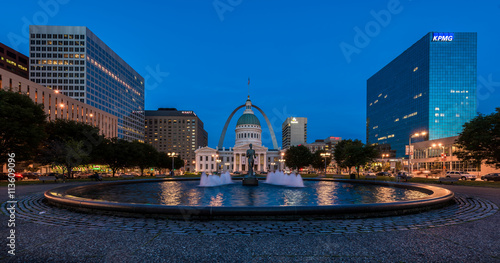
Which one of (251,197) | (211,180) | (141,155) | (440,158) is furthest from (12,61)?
(440,158)

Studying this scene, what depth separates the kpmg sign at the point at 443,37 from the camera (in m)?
132

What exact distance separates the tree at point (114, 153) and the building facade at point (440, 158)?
76.4 meters

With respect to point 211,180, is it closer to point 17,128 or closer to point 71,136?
point 17,128

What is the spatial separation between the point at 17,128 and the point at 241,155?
123081 millimetres

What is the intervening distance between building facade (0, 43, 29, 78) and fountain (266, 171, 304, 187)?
142 metres

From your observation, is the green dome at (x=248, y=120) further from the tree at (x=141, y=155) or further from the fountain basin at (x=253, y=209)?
the fountain basin at (x=253, y=209)

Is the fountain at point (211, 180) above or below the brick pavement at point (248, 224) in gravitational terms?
below

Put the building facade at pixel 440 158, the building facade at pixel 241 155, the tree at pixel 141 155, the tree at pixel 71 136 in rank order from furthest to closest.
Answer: the building facade at pixel 241 155, the building facade at pixel 440 158, the tree at pixel 141 155, the tree at pixel 71 136

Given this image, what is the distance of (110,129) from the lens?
372 feet

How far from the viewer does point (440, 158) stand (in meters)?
77.9

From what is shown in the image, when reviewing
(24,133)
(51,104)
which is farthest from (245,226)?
(51,104)

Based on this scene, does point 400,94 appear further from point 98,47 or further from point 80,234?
point 80,234

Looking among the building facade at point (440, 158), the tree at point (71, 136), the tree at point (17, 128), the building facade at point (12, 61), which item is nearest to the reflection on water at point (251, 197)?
the tree at point (17, 128)

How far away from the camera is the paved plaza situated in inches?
223
